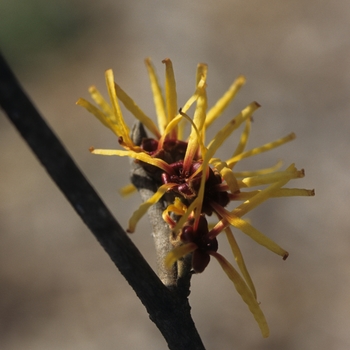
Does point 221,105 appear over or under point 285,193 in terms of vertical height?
over

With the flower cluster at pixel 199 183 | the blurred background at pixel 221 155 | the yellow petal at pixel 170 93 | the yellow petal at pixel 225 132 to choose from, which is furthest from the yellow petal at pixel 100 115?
the blurred background at pixel 221 155

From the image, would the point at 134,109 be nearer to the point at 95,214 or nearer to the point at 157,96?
the point at 157,96

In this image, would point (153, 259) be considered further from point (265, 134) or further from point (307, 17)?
point (307, 17)

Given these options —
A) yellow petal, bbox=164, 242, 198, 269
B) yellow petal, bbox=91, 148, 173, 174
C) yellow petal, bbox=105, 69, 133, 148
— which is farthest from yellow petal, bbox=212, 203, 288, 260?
yellow petal, bbox=105, 69, 133, 148

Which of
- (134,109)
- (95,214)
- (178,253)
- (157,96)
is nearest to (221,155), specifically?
(157,96)

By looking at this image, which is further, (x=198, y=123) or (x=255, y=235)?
(x=198, y=123)

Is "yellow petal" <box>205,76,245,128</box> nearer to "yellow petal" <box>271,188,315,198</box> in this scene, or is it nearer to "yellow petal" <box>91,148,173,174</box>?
"yellow petal" <box>91,148,173,174</box>

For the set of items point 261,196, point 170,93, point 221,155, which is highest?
point 170,93
